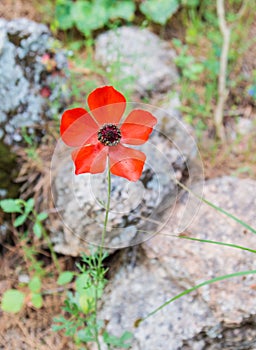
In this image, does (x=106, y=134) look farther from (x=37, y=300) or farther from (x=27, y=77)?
(x=27, y=77)

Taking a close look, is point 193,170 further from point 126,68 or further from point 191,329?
point 126,68

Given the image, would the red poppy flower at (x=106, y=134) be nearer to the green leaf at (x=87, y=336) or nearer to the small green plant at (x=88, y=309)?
the small green plant at (x=88, y=309)

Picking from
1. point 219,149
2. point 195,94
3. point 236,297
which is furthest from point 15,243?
point 195,94

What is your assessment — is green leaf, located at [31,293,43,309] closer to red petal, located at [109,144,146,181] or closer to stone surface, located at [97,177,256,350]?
stone surface, located at [97,177,256,350]

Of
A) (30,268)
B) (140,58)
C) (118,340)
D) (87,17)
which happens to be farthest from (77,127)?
(87,17)

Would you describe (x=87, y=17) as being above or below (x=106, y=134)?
above

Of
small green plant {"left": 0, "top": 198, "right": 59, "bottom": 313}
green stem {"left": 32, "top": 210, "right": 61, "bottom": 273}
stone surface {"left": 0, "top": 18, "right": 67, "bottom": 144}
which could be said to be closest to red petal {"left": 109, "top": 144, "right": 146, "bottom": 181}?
small green plant {"left": 0, "top": 198, "right": 59, "bottom": 313}
